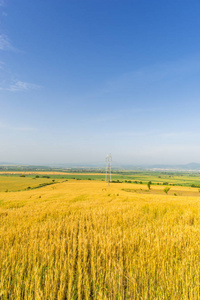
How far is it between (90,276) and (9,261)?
2.00 m

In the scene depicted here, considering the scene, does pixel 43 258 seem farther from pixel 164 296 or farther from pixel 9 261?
pixel 164 296

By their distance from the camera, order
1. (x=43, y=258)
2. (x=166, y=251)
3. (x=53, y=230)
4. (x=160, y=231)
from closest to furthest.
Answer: (x=43, y=258)
(x=166, y=251)
(x=160, y=231)
(x=53, y=230)

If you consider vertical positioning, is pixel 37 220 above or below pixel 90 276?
below

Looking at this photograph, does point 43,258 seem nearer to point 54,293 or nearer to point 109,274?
point 54,293

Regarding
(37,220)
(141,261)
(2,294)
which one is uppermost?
(141,261)

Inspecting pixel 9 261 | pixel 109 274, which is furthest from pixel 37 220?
pixel 109 274

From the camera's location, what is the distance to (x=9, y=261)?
3.69 meters

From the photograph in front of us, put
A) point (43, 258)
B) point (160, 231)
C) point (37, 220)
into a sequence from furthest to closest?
point (37, 220) < point (160, 231) < point (43, 258)

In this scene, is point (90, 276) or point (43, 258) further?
point (43, 258)

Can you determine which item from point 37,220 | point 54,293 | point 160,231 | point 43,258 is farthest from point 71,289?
point 37,220

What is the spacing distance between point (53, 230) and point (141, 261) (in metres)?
3.74

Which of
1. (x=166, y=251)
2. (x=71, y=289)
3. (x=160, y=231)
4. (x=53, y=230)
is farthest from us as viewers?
(x=53, y=230)

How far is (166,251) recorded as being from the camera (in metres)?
3.98

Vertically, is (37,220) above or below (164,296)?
below
